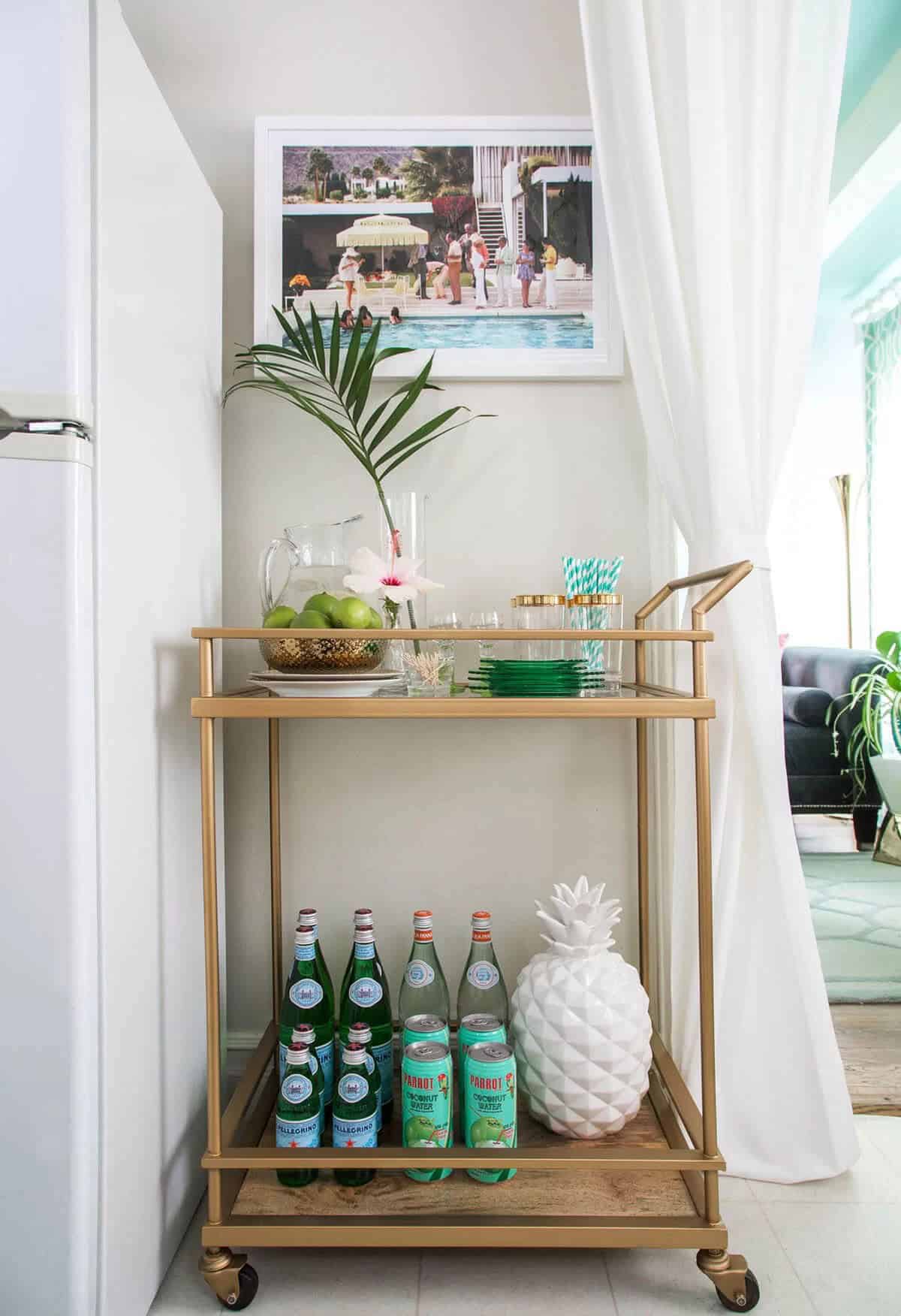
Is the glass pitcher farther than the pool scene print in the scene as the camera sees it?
No

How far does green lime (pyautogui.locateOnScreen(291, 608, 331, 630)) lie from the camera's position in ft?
3.77

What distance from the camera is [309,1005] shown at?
4.02 feet

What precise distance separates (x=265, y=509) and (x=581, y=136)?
86cm

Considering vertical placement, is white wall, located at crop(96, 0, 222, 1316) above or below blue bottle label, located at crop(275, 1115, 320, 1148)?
above

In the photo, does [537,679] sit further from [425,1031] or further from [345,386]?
[345,386]

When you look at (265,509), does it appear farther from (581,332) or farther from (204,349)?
(581,332)

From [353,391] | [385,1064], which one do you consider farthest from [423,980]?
[353,391]

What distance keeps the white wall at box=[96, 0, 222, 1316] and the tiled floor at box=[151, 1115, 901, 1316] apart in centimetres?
16

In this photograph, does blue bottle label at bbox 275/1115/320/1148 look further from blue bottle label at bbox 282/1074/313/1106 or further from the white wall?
the white wall

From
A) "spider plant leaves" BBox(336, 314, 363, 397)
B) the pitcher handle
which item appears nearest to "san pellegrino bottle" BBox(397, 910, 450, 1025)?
the pitcher handle

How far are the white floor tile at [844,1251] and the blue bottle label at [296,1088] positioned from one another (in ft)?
2.09

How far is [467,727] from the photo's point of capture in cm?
152

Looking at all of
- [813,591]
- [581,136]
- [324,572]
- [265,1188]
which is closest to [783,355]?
[581,136]

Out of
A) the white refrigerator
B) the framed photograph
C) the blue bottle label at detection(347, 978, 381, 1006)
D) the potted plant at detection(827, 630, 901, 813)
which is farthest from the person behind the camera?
the potted plant at detection(827, 630, 901, 813)
